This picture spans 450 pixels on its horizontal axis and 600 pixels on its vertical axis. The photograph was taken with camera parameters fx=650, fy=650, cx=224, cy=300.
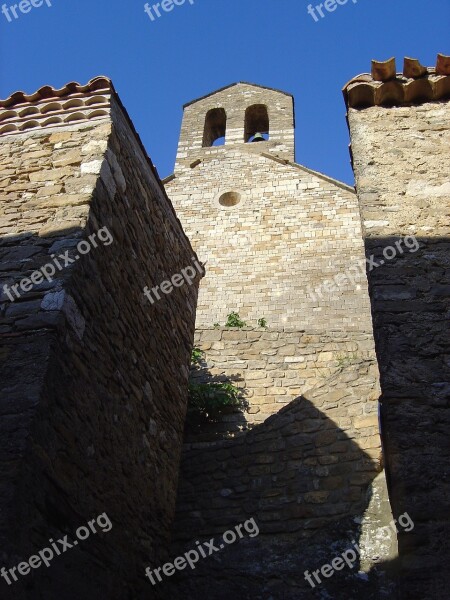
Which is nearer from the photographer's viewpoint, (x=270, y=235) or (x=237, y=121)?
(x=270, y=235)

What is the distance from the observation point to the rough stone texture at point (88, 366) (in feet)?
11.0

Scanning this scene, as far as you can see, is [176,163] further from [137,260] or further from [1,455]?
[1,455]

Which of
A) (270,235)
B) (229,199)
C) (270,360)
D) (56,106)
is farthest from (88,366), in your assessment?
(229,199)

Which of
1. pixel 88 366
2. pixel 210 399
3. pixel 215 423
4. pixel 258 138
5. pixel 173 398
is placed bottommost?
pixel 258 138

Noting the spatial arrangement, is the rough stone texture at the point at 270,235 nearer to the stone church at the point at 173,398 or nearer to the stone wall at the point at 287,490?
the stone church at the point at 173,398

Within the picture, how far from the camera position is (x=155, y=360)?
537 centimetres

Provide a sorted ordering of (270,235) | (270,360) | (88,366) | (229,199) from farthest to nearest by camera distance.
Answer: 1. (229,199)
2. (270,235)
3. (270,360)
4. (88,366)

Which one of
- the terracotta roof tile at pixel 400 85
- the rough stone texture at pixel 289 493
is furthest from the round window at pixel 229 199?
the terracotta roof tile at pixel 400 85

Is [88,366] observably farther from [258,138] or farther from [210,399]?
[258,138]

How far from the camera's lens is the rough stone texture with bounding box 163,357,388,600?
4.85 m

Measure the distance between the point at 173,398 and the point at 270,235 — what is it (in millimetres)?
7322

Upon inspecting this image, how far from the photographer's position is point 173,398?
5.74 meters

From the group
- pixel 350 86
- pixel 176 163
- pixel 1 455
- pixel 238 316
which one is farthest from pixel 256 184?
pixel 1 455

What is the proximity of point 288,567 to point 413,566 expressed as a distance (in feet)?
7.61
